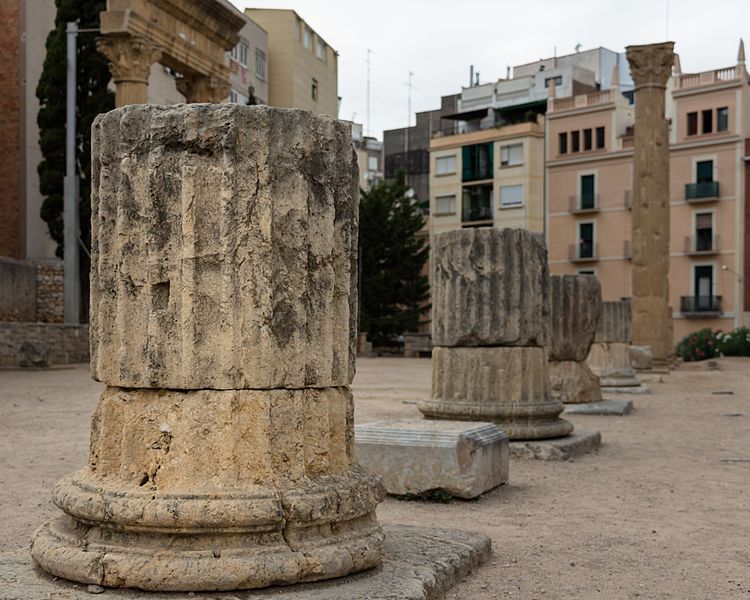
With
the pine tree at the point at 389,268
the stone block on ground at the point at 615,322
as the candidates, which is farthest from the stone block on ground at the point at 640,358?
the pine tree at the point at 389,268

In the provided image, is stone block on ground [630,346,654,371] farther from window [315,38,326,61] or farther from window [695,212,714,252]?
window [315,38,326,61]

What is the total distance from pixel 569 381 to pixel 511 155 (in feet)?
123

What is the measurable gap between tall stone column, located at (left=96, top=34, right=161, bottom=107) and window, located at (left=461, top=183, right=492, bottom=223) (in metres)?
31.2

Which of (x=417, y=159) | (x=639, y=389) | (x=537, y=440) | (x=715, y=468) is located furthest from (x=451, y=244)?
(x=417, y=159)

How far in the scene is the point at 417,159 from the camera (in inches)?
2334

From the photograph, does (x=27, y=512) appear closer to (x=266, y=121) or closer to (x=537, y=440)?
(x=266, y=121)

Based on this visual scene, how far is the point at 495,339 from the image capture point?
9.19m

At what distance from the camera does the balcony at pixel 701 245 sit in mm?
42344

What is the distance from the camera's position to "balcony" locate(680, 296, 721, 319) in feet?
138

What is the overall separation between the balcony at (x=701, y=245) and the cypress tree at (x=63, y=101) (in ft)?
86.6

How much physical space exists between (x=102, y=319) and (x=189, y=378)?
52cm

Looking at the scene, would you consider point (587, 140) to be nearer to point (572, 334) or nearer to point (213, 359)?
point (572, 334)

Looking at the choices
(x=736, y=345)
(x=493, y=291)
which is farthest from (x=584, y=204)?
(x=493, y=291)

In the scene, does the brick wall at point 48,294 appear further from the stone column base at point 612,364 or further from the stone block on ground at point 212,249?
the stone block on ground at point 212,249
